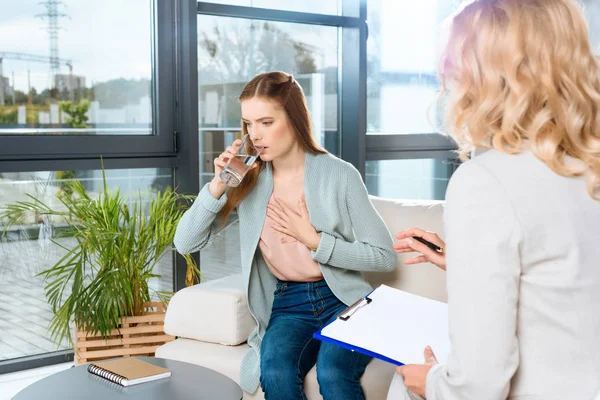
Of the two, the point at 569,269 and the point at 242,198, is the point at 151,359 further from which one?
the point at 569,269

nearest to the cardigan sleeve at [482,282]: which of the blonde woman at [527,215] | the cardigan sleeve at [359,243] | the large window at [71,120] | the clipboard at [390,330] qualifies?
the blonde woman at [527,215]

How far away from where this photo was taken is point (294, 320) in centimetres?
221

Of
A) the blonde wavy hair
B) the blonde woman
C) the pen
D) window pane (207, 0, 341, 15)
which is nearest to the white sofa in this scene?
the pen

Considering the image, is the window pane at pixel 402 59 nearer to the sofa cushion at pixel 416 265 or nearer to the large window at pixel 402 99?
the large window at pixel 402 99

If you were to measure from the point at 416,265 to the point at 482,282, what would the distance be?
1465 mm

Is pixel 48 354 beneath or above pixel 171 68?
beneath

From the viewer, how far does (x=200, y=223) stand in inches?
92.9

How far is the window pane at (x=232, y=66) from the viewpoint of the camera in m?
3.75

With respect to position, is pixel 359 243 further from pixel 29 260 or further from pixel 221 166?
pixel 29 260

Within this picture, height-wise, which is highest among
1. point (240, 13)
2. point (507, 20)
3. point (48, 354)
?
point (240, 13)

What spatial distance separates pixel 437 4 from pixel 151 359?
3336 mm

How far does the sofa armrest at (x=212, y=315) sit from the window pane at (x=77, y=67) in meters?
→ 1.34

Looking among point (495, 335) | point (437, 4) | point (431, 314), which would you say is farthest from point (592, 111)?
point (437, 4)

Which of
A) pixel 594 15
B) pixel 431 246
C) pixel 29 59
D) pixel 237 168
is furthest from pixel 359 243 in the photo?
pixel 594 15
